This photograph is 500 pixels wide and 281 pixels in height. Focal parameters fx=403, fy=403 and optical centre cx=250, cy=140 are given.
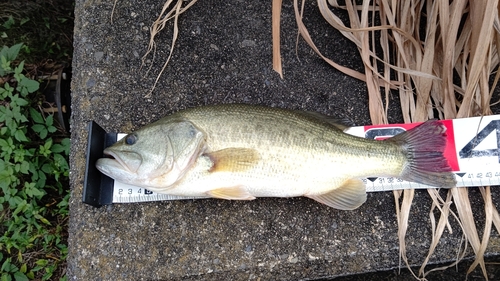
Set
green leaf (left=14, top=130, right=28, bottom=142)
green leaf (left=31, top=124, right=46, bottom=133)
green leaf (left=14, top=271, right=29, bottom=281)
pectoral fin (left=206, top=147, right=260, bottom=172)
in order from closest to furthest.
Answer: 1. pectoral fin (left=206, top=147, right=260, bottom=172)
2. green leaf (left=14, top=130, right=28, bottom=142)
3. green leaf (left=14, top=271, right=29, bottom=281)
4. green leaf (left=31, top=124, right=46, bottom=133)

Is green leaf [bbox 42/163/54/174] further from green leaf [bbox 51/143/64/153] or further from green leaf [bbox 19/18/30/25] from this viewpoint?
green leaf [bbox 19/18/30/25]

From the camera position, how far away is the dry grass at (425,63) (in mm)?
2533

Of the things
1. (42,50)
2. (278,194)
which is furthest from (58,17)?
(278,194)

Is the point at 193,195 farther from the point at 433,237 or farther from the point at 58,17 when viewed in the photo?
the point at 58,17

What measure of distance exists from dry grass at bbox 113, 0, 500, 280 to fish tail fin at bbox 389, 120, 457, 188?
0.25 m

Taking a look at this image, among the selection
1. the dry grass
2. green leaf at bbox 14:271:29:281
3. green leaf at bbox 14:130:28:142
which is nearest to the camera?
the dry grass

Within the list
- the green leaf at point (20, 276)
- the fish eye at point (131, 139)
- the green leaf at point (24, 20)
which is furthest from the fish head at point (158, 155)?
the green leaf at point (24, 20)

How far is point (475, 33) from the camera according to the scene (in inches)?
96.2

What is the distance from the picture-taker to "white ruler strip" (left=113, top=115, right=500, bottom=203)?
8.61ft

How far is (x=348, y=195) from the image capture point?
2467mm

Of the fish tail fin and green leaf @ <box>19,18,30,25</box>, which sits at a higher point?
green leaf @ <box>19,18,30,25</box>

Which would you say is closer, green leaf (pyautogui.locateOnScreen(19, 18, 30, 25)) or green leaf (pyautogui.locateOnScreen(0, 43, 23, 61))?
green leaf (pyautogui.locateOnScreen(0, 43, 23, 61))

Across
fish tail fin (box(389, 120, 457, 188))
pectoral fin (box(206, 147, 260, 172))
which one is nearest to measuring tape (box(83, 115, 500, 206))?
fish tail fin (box(389, 120, 457, 188))

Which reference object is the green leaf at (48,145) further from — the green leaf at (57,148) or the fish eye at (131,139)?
the fish eye at (131,139)
